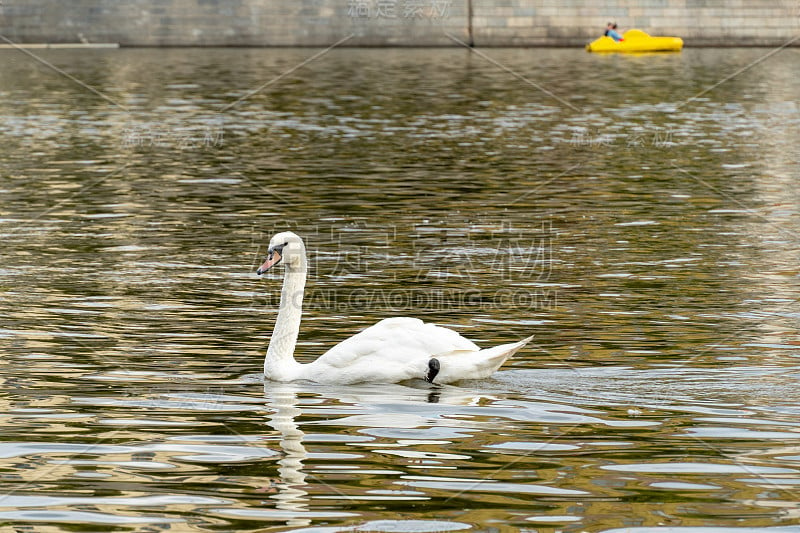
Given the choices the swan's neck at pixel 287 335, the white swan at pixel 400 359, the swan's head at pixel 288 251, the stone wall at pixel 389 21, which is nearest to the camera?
the white swan at pixel 400 359

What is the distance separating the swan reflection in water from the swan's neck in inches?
3.9

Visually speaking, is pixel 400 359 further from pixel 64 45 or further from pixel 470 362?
pixel 64 45

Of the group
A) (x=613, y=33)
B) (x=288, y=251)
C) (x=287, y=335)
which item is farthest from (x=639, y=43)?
(x=287, y=335)

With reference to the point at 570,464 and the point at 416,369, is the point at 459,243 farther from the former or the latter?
the point at 570,464

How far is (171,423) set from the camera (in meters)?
9.27

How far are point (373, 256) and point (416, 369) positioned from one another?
20.1ft

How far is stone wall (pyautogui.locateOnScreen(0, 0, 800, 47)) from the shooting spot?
6881 centimetres

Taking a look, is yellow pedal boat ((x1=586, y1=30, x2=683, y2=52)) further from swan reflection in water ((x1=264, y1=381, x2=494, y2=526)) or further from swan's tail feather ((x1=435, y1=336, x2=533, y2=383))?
swan reflection in water ((x1=264, y1=381, x2=494, y2=526))

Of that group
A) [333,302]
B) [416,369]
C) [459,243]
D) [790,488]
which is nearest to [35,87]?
[459,243]

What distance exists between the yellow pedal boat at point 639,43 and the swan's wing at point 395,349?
188 feet

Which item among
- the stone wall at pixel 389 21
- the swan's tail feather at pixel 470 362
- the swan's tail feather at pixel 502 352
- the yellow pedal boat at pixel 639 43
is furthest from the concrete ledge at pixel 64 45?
the swan's tail feather at pixel 502 352

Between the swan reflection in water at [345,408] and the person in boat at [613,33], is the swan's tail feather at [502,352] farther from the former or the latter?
the person in boat at [613,33]

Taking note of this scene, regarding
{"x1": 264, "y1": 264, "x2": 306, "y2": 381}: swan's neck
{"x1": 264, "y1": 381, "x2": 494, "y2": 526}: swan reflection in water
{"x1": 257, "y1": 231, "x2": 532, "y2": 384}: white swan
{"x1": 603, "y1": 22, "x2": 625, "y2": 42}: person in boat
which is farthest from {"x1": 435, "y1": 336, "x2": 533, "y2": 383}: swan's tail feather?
{"x1": 603, "y1": 22, "x2": 625, "y2": 42}: person in boat

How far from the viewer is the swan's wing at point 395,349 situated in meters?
10.4
